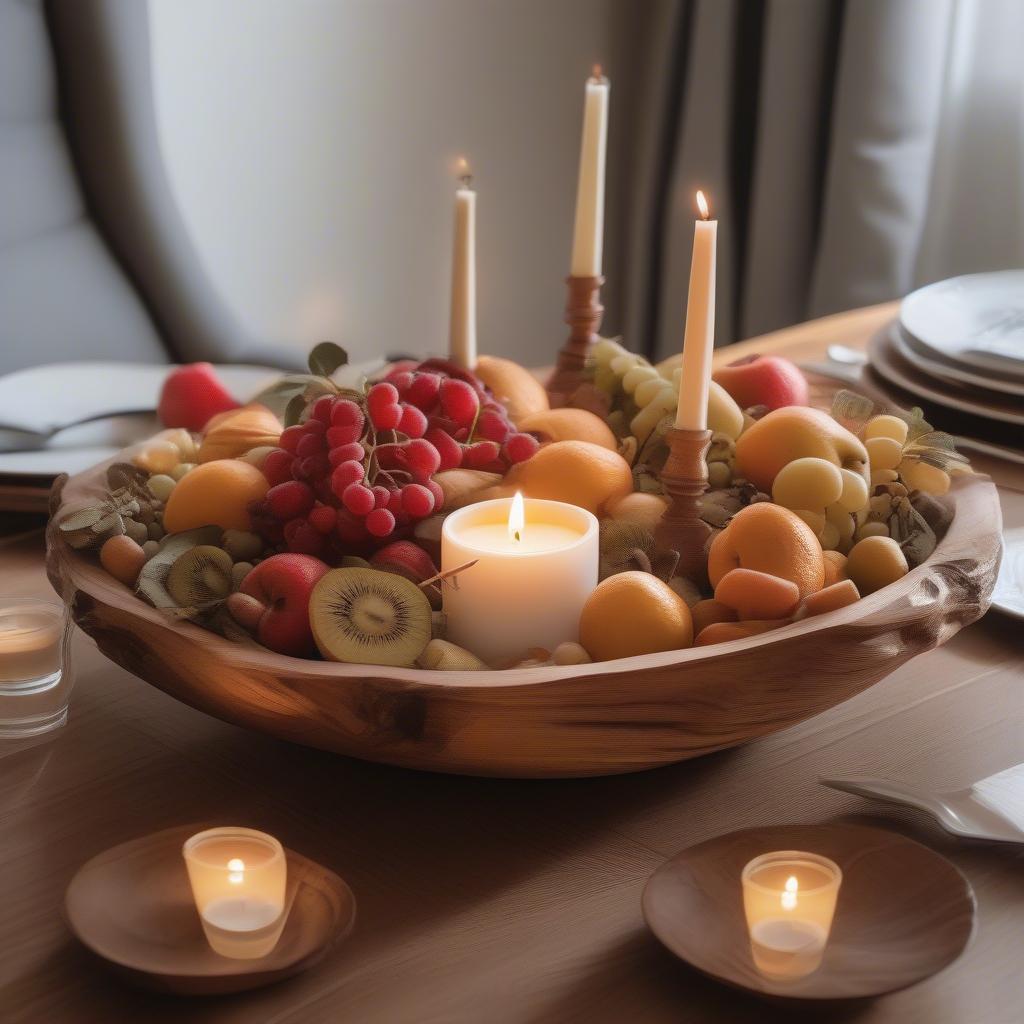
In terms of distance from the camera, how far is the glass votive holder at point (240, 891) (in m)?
0.48

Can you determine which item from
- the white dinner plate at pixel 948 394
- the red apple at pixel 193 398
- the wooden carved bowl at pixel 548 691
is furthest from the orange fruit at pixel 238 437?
the white dinner plate at pixel 948 394

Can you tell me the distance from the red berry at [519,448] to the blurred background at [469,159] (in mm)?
1211

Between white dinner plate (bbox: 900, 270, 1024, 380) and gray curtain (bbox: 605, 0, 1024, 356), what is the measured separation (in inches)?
35.3

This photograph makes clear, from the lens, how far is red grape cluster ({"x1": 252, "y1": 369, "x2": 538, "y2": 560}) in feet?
2.30

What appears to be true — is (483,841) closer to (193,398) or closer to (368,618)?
(368,618)

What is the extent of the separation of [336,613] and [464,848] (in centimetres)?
13

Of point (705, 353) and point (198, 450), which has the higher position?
point (705, 353)

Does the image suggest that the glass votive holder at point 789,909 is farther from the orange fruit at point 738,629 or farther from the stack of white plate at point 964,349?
the stack of white plate at point 964,349

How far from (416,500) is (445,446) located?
0.07m

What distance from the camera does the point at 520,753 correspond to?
561 millimetres

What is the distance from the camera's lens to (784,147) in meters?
2.39

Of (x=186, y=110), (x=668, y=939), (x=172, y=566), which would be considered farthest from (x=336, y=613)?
(x=186, y=110)

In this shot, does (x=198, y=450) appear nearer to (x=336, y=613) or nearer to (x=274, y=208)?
(x=336, y=613)

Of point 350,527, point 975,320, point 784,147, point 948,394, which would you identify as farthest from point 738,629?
point 784,147
